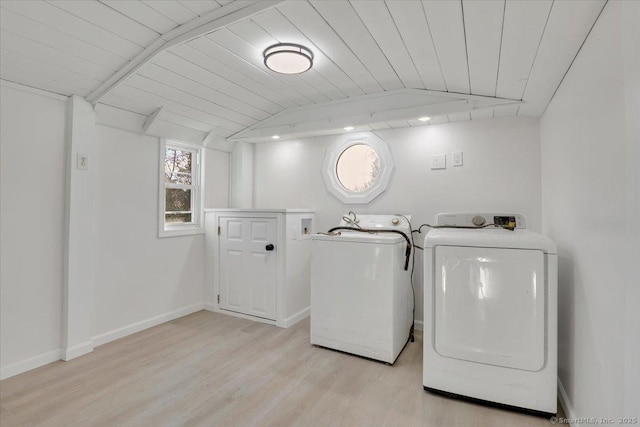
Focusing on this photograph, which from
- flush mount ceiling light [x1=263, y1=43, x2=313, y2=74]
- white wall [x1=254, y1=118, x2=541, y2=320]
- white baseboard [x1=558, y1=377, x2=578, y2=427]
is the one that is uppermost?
flush mount ceiling light [x1=263, y1=43, x2=313, y2=74]

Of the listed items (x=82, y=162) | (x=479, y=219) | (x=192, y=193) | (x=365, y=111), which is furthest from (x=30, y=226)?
(x=479, y=219)

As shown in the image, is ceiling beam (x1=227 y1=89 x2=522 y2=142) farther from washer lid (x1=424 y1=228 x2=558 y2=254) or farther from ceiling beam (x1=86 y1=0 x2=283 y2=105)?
ceiling beam (x1=86 y1=0 x2=283 y2=105)

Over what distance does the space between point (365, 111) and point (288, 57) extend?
1.10m

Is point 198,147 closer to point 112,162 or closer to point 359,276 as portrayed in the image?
point 112,162

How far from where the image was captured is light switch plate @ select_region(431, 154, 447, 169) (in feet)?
9.11

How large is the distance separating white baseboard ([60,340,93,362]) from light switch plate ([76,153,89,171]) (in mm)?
1389

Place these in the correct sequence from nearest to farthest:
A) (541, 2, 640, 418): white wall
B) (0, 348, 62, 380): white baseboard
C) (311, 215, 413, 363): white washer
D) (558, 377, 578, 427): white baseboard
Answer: (541, 2, 640, 418): white wall, (558, 377, 578, 427): white baseboard, (0, 348, 62, 380): white baseboard, (311, 215, 413, 363): white washer

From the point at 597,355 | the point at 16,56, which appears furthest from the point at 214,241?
the point at 597,355

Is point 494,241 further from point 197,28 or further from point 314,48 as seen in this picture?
point 197,28

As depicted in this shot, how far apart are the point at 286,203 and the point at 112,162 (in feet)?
5.72

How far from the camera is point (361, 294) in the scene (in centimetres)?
232

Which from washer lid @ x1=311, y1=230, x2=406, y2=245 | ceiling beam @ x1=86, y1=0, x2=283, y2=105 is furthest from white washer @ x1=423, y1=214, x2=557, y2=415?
ceiling beam @ x1=86, y1=0, x2=283, y2=105

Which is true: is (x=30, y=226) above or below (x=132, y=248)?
above

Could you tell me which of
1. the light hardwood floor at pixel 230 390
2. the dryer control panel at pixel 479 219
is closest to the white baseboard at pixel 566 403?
the light hardwood floor at pixel 230 390
